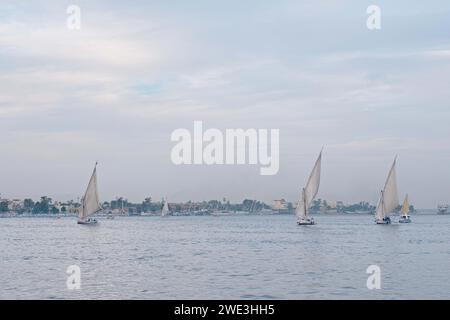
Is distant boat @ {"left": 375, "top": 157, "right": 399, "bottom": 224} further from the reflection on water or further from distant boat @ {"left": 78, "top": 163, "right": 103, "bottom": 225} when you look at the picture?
the reflection on water

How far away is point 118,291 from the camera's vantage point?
1422 inches

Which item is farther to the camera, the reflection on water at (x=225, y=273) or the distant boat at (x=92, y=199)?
the distant boat at (x=92, y=199)

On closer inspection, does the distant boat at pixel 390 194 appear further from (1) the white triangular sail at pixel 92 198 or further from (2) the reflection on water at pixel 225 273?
(2) the reflection on water at pixel 225 273

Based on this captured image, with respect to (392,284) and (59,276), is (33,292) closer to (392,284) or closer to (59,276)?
(59,276)

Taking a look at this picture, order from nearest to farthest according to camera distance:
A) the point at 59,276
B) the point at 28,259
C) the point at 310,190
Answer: the point at 59,276 < the point at 28,259 < the point at 310,190

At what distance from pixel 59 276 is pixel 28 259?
13514 millimetres

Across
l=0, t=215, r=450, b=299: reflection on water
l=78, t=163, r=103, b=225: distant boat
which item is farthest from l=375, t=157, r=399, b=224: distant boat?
l=0, t=215, r=450, b=299: reflection on water

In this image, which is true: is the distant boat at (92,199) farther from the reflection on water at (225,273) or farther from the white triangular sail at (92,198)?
the reflection on water at (225,273)

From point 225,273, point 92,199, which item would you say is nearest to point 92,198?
point 92,199

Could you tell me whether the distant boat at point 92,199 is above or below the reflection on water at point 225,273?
above

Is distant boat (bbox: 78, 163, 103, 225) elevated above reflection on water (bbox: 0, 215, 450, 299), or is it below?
above

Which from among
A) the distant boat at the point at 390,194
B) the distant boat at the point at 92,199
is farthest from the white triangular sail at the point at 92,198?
the distant boat at the point at 390,194

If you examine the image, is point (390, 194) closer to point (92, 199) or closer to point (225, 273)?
point (92, 199)
